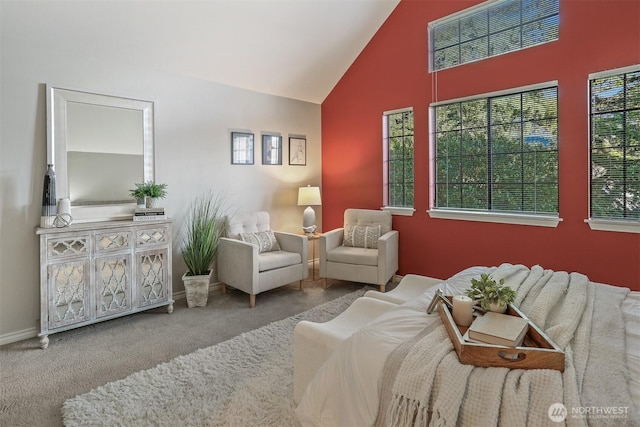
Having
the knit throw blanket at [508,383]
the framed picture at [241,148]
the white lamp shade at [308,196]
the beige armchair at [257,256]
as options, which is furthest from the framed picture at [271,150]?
the knit throw blanket at [508,383]

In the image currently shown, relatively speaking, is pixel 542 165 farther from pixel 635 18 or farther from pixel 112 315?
pixel 112 315

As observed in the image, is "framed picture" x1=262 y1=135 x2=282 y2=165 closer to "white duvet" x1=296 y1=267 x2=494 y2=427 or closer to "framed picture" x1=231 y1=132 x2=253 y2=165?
"framed picture" x1=231 y1=132 x2=253 y2=165

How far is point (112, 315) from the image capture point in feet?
9.84

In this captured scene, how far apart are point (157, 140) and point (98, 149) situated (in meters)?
0.57

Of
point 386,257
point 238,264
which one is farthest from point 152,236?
point 386,257

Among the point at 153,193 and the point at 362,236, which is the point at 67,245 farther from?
the point at 362,236

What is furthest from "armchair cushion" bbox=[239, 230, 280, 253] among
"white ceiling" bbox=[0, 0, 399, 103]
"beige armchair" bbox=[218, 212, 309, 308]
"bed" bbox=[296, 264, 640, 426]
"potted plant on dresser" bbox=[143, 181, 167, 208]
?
"bed" bbox=[296, 264, 640, 426]

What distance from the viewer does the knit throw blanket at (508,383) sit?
94 centimetres

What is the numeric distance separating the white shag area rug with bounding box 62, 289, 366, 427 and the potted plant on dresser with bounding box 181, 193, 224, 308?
105 centimetres

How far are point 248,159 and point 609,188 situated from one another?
3.81 m

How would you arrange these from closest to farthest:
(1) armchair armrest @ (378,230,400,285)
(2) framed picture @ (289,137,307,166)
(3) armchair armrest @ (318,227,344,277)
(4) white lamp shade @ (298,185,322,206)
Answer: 1. (1) armchair armrest @ (378,230,400,285)
2. (3) armchair armrest @ (318,227,344,277)
3. (4) white lamp shade @ (298,185,322,206)
4. (2) framed picture @ (289,137,307,166)

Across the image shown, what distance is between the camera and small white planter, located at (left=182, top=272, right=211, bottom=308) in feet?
11.5

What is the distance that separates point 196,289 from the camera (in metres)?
3.54

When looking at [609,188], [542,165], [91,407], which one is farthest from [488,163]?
[91,407]
